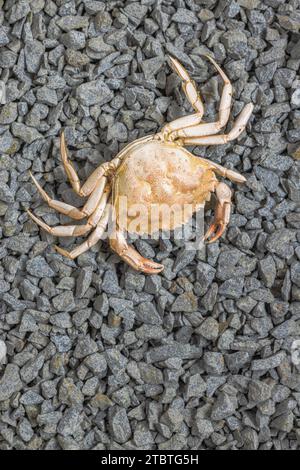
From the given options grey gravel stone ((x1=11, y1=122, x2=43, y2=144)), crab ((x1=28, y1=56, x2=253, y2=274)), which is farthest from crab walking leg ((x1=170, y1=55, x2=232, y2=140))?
grey gravel stone ((x1=11, y1=122, x2=43, y2=144))

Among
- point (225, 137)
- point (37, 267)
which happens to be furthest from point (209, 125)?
point (37, 267)

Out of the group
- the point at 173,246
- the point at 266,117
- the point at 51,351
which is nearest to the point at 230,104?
the point at 266,117

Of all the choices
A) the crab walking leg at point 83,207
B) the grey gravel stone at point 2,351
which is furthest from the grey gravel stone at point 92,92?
the grey gravel stone at point 2,351

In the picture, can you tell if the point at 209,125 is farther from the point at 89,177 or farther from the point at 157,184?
the point at 89,177

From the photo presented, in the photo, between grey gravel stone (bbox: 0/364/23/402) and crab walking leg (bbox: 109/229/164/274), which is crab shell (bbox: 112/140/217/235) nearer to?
crab walking leg (bbox: 109/229/164/274)

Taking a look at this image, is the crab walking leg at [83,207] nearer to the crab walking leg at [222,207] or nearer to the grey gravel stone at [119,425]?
the crab walking leg at [222,207]
